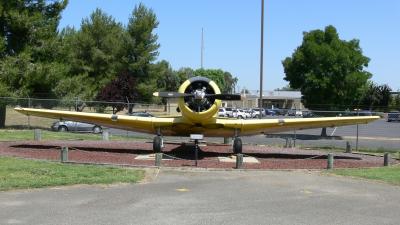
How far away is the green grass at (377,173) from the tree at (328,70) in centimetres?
2089

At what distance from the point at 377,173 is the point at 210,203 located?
7.85 metres

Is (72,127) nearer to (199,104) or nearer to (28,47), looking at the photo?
(28,47)

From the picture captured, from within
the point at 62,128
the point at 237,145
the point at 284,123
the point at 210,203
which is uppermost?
the point at 284,123

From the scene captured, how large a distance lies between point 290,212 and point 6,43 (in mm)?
31457

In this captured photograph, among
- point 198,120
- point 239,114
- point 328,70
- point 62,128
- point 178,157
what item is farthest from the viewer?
point 239,114

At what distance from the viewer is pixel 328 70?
38594 mm

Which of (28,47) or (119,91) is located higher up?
(28,47)

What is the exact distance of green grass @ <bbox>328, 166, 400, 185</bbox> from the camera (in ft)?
48.9

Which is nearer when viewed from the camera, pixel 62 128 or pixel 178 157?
pixel 178 157

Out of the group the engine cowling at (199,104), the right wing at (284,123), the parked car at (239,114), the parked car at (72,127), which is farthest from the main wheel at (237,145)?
the parked car at (239,114)

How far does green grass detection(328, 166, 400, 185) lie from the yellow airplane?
368cm

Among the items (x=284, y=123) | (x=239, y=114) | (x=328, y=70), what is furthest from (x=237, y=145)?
(x=239, y=114)

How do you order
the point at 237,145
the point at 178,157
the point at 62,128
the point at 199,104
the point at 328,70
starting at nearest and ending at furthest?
1. the point at 199,104
2. the point at 178,157
3. the point at 237,145
4. the point at 328,70
5. the point at 62,128

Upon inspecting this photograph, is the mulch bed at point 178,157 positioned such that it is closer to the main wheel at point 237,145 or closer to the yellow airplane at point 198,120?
the main wheel at point 237,145
